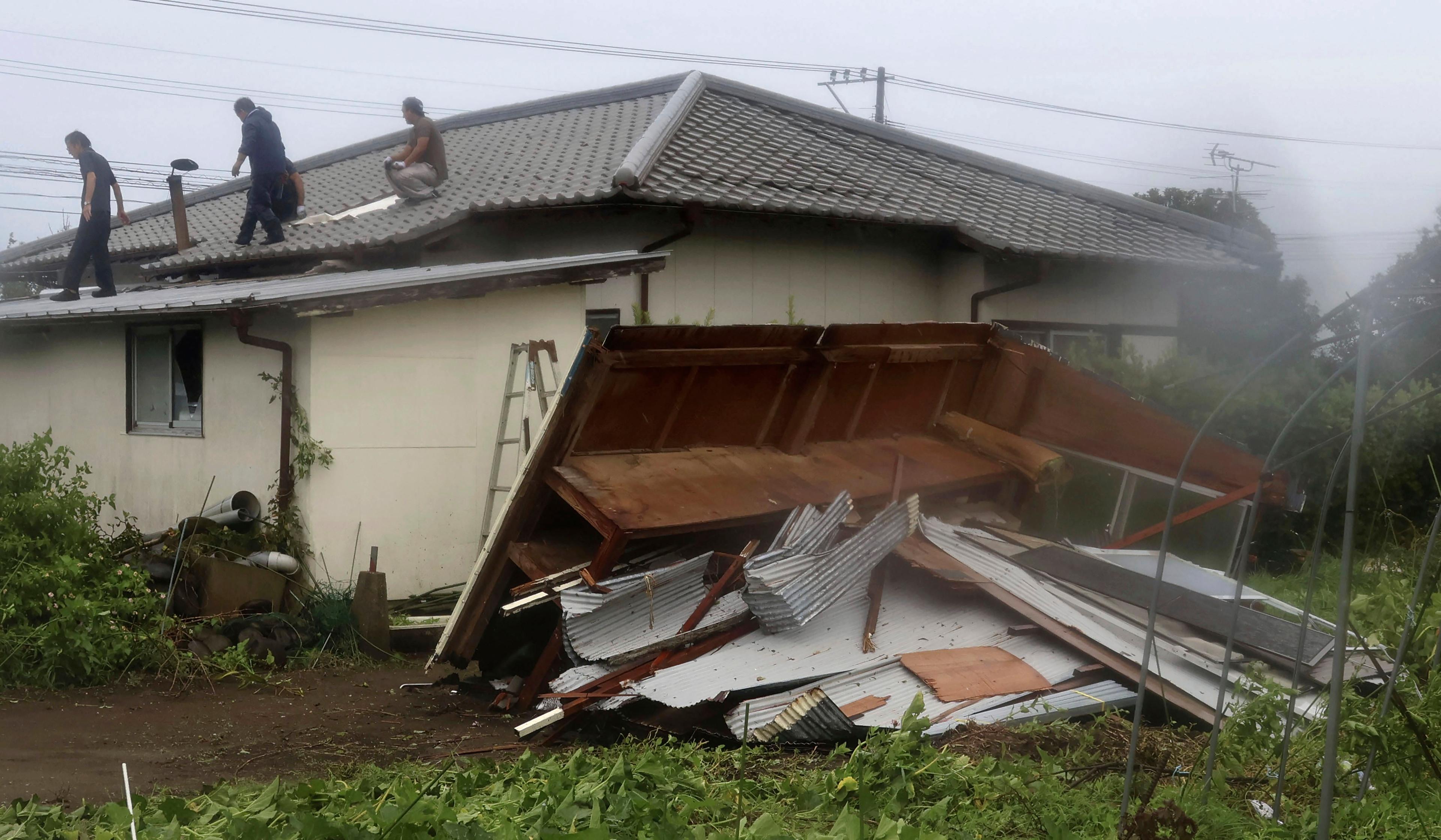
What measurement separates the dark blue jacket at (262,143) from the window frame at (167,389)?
3.03 meters

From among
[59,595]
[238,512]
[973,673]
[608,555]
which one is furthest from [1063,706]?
[238,512]

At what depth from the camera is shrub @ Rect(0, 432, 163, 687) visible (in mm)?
6922

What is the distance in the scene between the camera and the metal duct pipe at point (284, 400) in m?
8.46

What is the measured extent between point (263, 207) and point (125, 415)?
3508 millimetres

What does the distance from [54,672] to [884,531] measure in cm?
507

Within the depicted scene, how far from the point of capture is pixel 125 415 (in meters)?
10.3

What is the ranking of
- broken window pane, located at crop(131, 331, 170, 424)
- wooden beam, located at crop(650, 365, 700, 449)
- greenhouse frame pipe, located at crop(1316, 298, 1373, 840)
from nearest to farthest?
greenhouse frame pipe, located at crop(1316, 298, 1373, 840) < wooden beam, located at crop(650, 365, 700, 449) < broken window pane, located at crop(131, 331, 170, 424)

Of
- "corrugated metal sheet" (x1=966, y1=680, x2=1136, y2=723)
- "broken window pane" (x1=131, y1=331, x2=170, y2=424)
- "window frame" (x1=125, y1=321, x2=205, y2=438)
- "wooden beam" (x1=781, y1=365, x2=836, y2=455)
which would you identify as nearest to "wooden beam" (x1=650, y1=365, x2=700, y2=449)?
"wooden beam" (x1=781, y1=365, x2=836, y2=455)

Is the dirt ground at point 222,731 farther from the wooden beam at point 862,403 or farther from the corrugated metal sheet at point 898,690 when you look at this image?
the wooden beam at point 862,403

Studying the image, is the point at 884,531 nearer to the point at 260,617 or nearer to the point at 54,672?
the point at 260,617

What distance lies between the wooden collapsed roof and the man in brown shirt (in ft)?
24.9

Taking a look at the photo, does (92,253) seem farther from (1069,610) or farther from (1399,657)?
(1399,657)

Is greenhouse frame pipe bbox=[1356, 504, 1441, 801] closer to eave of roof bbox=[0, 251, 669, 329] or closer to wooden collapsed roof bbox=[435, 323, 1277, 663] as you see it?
wooden collapsed roof bbox=[435, 323, 1277, 663]

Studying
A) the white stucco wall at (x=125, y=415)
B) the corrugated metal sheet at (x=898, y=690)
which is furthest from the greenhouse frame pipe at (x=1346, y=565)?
the white stucco wall at (x=125, y=415)
